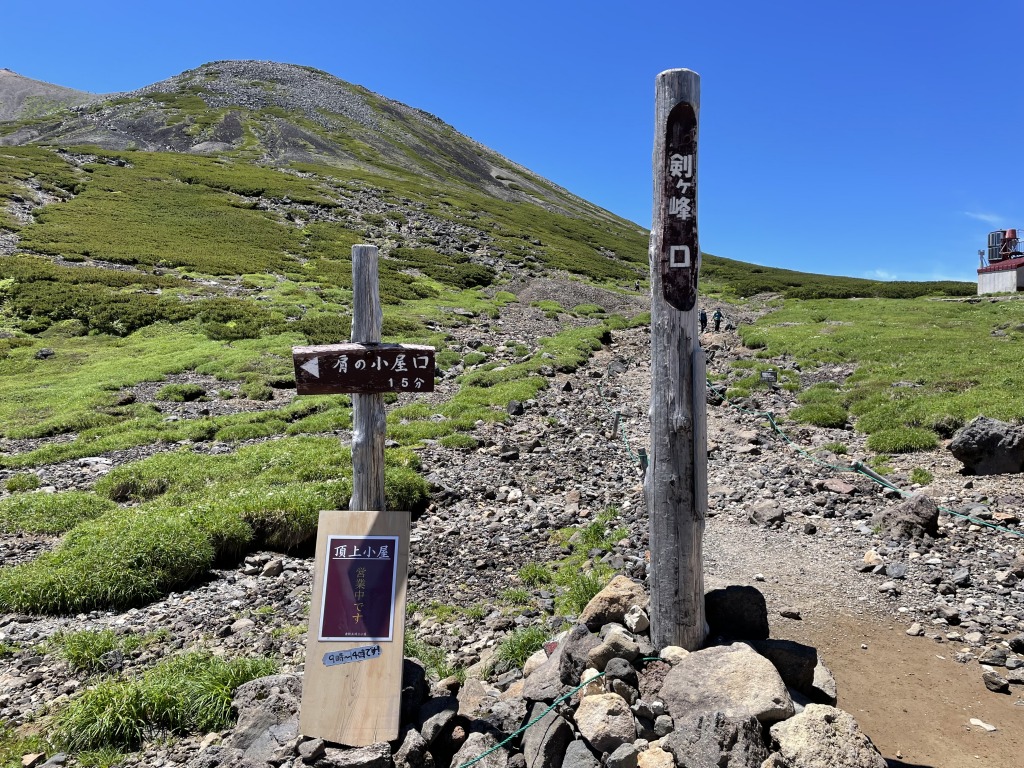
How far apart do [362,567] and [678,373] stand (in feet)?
11.2

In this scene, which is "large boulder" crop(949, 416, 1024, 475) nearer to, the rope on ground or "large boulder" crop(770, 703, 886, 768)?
the rope on ground

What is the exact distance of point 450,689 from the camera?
5.90 meters

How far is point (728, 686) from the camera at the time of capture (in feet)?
14.9

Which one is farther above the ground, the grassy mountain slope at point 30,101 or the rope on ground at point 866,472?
the grassy mountain slope at point 30,101

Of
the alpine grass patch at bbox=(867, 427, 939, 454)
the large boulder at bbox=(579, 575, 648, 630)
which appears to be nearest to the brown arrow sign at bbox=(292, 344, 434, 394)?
the large boulder at bbox=(579, 575, 648, 630)

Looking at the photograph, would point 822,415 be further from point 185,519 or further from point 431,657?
point 185,519

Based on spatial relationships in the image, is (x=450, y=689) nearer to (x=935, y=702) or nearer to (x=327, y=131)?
(x=935, y=702)

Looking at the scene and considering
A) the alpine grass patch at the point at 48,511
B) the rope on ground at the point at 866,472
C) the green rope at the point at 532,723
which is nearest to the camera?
the green rope at the point at 532,723

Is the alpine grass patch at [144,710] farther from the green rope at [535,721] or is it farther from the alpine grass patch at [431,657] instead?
the green rope at [535,721]

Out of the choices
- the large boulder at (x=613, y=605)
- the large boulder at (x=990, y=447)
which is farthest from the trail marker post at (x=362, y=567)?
the large boulder at (x=990, y=447)

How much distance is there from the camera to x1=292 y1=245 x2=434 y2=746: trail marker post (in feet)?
15.9

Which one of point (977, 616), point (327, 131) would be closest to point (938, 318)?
point (977, 616)

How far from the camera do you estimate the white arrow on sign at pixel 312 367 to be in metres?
5.53

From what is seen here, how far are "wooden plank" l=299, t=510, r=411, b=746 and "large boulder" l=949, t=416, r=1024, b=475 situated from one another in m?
10.9
